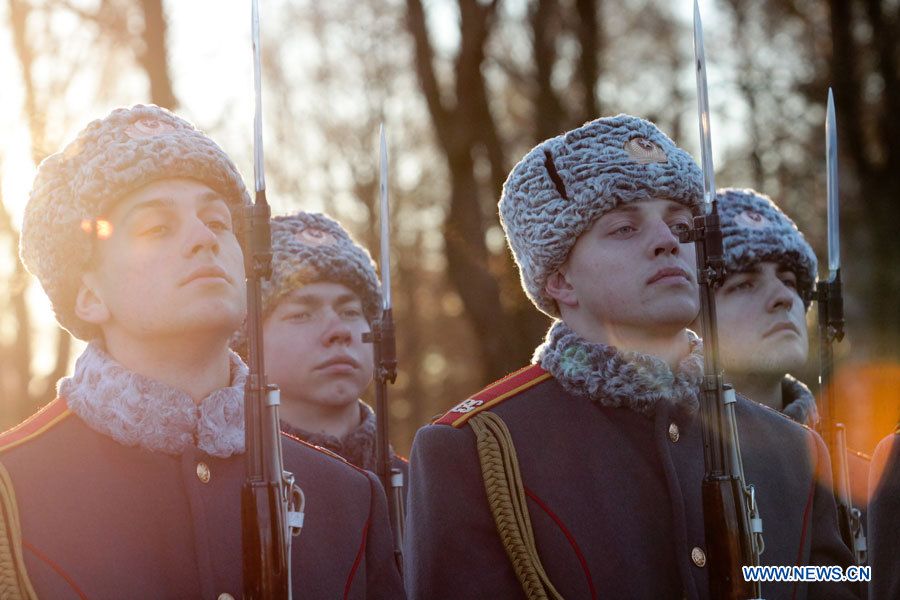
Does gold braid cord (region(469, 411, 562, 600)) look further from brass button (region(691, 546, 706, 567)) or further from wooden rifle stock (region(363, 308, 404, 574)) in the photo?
wooden rifle stock (region(363, 308, 404, 574))

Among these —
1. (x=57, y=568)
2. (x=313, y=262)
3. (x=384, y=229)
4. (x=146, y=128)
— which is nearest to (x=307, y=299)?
(x=313, y=262)

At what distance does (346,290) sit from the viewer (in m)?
6.48

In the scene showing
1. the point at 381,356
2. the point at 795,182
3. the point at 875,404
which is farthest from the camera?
the point at 795,182

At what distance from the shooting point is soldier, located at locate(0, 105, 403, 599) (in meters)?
4.03

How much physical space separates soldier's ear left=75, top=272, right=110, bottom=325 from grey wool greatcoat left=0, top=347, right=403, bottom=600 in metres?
0.11

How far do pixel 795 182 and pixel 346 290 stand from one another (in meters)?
14.2

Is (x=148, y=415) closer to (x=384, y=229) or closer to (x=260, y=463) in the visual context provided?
(x=260, y=463)

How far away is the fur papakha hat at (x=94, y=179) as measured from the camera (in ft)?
14.4

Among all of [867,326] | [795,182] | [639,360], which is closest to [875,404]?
[867,326]

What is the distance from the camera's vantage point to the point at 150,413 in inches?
165

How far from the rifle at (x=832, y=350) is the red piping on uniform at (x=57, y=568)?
109 inches

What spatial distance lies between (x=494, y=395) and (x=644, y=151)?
100 cm

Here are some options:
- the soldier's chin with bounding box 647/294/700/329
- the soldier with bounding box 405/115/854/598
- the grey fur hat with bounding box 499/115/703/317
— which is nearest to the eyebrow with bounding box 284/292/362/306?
the grey fur hat with bounding box 499/115/703/317

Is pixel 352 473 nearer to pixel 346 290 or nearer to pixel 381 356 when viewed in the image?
pixel 381 356
